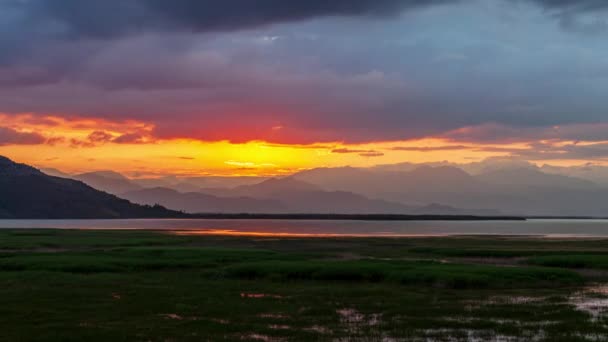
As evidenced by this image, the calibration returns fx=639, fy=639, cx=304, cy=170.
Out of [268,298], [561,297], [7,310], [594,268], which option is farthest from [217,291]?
[594,268]

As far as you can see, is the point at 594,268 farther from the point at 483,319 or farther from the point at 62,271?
the point at 62,271

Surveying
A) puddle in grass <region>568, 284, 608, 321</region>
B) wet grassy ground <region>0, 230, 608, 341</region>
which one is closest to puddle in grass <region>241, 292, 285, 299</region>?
wet grassy ground <region>0, 230, 608, 341</region>

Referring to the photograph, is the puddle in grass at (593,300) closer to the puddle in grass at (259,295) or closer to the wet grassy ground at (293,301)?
the wet grassy ground at (293,301)

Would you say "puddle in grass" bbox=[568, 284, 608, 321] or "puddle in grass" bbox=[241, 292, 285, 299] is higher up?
"puddle in grass" bbox=[568, 284, 608, 321]

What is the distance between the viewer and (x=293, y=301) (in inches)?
1572

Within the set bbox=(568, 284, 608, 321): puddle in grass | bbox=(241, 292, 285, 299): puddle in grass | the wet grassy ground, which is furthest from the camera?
bbox=(241, 292, 285, 299): puddle in grass

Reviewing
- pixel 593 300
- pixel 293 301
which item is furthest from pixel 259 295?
pixel 593 300

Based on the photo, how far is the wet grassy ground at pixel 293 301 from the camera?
30031 mm

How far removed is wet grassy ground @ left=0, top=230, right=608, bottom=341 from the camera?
3003 centimetres

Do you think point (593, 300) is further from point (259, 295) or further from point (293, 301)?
point (259, 295)

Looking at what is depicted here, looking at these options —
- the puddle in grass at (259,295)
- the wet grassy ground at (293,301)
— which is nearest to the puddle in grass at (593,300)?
the wet grassy ground at (293,301)

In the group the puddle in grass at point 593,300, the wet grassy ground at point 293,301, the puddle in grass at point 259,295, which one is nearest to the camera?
the wet grassy ground at point 293,301

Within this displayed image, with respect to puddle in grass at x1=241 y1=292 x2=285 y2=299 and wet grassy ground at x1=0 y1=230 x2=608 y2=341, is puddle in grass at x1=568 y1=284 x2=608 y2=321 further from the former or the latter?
puddle in grass at x1=241 y1=292 x2=285 y2=299

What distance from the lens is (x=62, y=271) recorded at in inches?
2212
